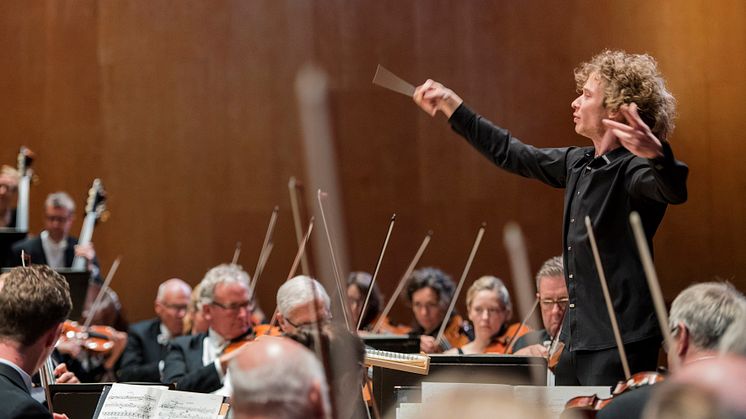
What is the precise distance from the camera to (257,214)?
21.9ft

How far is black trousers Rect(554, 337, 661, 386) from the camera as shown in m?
2.63

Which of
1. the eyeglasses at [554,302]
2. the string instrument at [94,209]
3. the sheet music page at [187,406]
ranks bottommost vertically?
the sheet music page at [187,406]

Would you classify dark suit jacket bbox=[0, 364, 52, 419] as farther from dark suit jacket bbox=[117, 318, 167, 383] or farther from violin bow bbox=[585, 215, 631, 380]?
dark suit jacket bbox=[117, 318, 167, 383]

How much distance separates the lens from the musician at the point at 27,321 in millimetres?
2406

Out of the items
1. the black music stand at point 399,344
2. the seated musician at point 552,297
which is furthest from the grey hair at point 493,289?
the black music stand at point 399,344

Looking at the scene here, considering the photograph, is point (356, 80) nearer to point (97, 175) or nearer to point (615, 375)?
point (97, 175)

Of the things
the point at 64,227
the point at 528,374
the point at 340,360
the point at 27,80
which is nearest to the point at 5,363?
→ the point at 340,360

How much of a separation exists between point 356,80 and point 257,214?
44.5 inches

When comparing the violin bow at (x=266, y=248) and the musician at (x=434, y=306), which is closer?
the musician at (x=434, y=306)

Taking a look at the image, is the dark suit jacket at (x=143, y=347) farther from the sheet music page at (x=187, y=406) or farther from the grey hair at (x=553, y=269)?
the sheet music page at (x=187, y=406)

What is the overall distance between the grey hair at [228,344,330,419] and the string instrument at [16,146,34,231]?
5657mm

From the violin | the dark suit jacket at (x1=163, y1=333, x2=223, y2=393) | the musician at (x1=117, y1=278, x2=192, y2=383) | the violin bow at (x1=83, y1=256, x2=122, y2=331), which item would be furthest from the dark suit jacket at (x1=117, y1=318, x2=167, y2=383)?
the violin

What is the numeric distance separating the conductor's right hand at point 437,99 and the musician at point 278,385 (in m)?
1.70

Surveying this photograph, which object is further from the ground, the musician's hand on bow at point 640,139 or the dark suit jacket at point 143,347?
the musician's hand on bow at point 640,139
